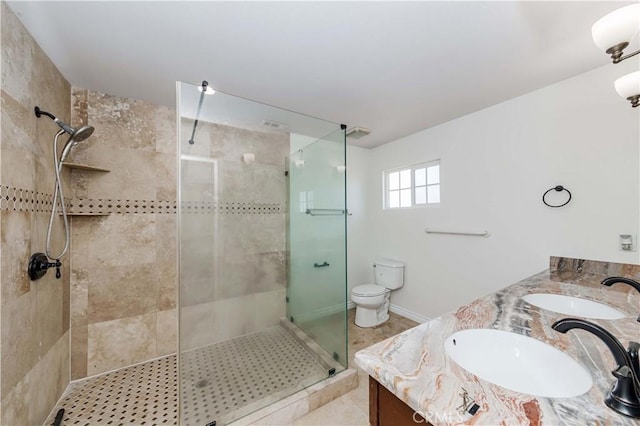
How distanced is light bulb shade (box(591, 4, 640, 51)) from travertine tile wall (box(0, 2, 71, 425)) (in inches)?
101

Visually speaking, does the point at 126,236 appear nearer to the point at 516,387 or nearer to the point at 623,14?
the point at 516,387

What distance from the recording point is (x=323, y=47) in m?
1.43

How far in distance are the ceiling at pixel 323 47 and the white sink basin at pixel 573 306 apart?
4.75 feet

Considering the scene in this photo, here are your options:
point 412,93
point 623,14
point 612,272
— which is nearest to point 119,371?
point 412,93

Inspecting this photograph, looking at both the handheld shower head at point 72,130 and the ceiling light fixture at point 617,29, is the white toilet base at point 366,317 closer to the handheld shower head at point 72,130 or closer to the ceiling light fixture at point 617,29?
the ceiling light fixture at point 617,29

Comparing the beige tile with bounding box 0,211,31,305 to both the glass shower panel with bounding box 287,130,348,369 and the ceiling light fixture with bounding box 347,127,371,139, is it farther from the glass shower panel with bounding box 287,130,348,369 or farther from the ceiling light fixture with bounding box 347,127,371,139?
the ceiling light fixture with bounding box 347,127,371,139

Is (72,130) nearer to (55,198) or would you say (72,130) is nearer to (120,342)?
(55,198)

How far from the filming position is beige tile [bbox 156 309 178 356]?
2111 millimetres

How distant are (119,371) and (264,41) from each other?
106 inches

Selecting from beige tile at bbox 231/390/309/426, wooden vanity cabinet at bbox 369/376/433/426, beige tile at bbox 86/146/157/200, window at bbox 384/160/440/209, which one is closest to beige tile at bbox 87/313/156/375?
beige tile at bbox 86/146/157/200

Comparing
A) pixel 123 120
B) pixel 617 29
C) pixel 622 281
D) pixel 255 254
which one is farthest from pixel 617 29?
pixel 123 120

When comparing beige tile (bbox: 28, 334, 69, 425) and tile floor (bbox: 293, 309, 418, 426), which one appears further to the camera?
tile floor (bbox: 293, 309, 418, 426)

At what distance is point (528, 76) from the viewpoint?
1.72 m

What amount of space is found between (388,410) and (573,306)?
1.24 meters
